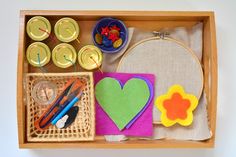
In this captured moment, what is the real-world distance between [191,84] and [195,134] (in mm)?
142

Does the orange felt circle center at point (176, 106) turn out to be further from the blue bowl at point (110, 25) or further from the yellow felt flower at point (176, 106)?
the blue bowl at point (110, 25)

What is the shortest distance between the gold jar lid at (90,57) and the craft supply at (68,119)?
12cm

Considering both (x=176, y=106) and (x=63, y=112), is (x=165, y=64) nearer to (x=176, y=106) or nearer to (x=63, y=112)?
(x=176, y=106)

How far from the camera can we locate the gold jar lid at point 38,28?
762mm

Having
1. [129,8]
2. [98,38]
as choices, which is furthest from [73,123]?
[129,8]

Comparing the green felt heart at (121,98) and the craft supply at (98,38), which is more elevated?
the craft supply at (98,38)

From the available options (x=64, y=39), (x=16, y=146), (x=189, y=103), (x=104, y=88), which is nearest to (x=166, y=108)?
(x=189, y=103)

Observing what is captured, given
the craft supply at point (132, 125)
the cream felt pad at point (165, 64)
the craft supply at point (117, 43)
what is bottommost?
the craft supply at point (132, 125)

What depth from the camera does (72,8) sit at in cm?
84

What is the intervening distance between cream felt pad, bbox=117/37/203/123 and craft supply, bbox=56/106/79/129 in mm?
172

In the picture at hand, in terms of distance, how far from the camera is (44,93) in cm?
77

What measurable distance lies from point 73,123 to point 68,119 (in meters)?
0.02

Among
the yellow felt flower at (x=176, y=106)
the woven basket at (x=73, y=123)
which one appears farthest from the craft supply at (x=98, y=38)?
the yellow felt flower at (x=176, y=106)

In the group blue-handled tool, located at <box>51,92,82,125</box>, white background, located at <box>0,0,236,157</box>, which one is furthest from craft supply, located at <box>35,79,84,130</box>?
white background, located at <box>0,0,236,157</box>
